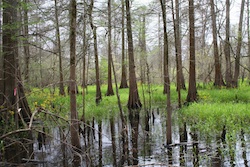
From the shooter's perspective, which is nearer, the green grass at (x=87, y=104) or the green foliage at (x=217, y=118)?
the green foliage at (x=217, y=118)

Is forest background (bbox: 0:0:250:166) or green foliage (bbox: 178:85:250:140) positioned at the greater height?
forest background (bbox: 0:0:250:166)

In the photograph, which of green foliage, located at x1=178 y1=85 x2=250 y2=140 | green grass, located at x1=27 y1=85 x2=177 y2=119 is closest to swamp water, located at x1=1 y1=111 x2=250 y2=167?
green foliage, located at x1=178 y1=85 x2=250 y2=140

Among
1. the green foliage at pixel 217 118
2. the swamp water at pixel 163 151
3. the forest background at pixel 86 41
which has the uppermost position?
the forest background at pixel 86 41

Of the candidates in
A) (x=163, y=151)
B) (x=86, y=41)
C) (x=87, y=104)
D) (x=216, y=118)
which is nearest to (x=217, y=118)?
(x=216, y=118)

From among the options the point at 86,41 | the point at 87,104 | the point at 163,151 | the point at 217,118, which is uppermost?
the point at 86,41

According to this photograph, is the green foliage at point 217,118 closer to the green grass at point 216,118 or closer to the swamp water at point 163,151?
the green grass at point 216,118

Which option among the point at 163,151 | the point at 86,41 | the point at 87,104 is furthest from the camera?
the point at 87,104

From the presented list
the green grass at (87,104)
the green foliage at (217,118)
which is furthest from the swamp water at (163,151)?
the green grass at (87,104)

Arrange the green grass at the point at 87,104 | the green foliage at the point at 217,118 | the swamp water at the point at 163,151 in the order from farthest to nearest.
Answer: the green grass at the point at 87,104 < the green foliage at the point at 217,118 < the swamp water at the point at 163,151

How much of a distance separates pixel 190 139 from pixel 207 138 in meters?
0.48

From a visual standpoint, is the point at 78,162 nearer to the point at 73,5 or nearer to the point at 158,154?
the point at 158,154

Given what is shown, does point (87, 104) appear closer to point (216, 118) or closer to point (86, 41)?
point (86, 41)

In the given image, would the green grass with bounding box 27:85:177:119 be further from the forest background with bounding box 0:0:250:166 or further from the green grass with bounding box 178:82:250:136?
the green grass with bounding box 178:82:250:136

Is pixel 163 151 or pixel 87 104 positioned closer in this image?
pixel 163 151
